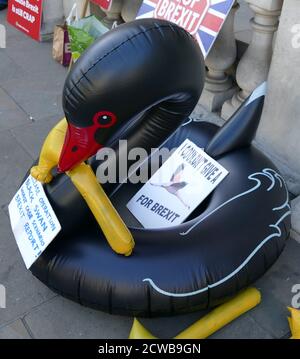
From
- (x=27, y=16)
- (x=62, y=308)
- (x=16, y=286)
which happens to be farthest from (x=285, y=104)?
(x=27, y=16)

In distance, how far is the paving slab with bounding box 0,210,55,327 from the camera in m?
2.54

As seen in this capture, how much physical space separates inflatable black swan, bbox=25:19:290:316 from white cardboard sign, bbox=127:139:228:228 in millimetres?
114

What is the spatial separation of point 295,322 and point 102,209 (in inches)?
44.4

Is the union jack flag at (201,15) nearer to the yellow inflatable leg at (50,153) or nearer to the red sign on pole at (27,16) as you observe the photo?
the yellow inflatable leg at (50,153)

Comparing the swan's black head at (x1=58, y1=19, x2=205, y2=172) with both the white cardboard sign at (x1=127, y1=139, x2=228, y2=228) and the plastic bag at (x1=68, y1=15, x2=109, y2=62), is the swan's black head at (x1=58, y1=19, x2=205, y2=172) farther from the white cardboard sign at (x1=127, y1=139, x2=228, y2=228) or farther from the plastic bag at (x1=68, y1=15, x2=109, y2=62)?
the plastic bag at (x1=68, y1=15, x2=109, y2=62)

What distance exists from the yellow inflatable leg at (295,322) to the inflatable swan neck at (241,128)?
1.03 metres

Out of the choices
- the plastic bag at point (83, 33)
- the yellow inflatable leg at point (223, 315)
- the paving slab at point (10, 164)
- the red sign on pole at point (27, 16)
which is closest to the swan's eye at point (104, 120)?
the yellow inflatable leg at point (223, 315)

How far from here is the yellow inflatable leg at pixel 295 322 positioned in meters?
2.37

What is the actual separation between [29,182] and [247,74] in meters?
1.92

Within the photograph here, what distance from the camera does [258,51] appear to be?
3.56 metres

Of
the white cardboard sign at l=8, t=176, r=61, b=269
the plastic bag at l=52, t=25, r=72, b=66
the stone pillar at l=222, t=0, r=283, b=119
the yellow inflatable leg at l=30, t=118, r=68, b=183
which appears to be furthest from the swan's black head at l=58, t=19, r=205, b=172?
the plastic bag at l=52, t=25, r=72, b=66

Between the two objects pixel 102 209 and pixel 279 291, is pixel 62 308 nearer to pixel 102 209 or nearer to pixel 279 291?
pixel 102 209

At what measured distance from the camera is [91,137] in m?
2.09

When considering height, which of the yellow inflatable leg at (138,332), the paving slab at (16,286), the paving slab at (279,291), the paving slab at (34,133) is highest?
the paving slab at (279,291)
